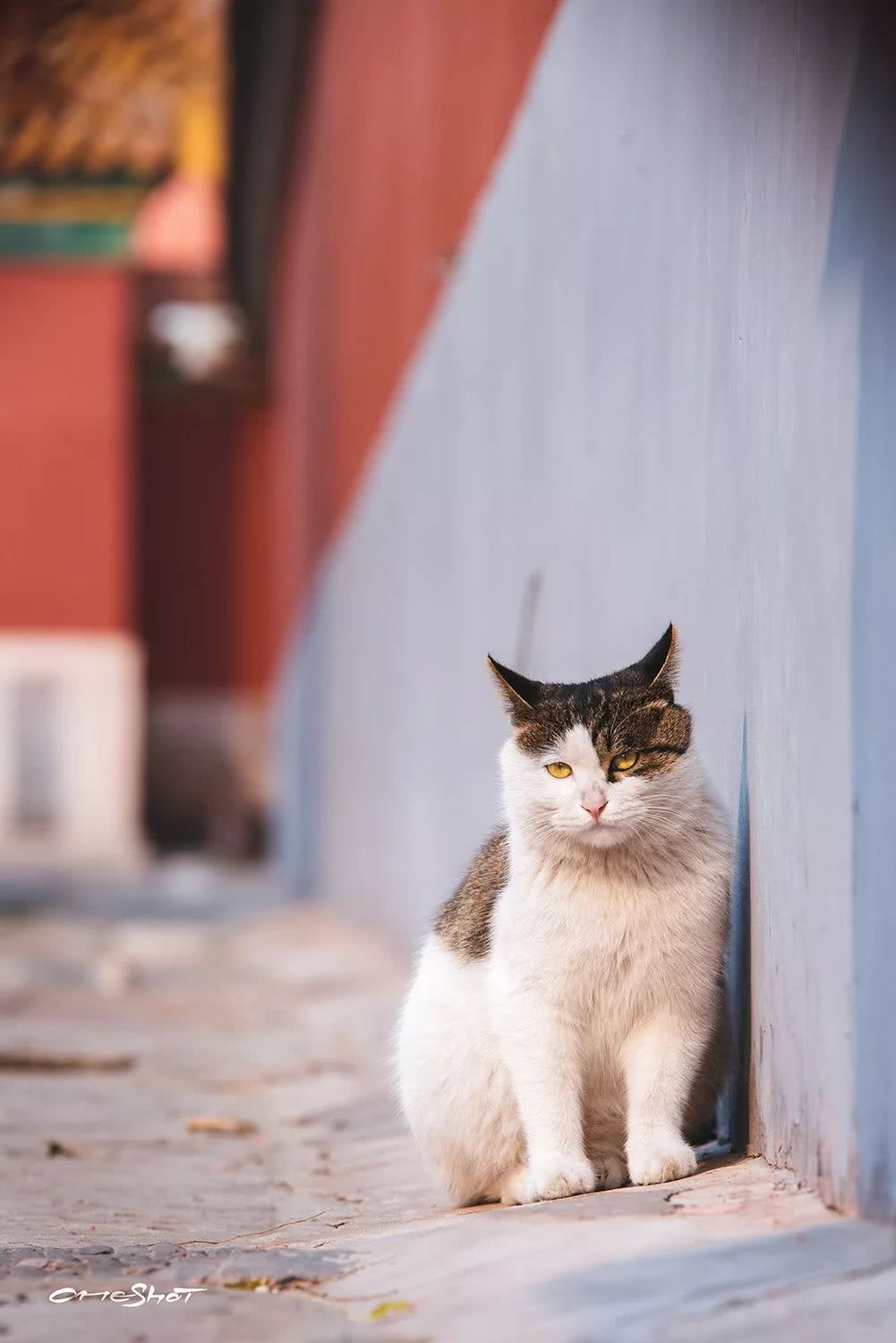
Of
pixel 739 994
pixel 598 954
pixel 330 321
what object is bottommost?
pixel 739 994

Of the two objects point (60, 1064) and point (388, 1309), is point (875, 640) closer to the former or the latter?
point (388, 1309)

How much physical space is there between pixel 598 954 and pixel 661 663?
17.7 inches

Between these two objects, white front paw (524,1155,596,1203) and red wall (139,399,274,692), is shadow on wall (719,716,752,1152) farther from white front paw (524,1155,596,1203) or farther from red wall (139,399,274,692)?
red wall (139,399,274,692)

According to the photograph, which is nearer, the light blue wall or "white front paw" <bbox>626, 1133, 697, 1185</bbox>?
the light blue wall

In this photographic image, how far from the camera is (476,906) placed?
2.57 m

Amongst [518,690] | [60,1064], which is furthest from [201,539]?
[518,690]

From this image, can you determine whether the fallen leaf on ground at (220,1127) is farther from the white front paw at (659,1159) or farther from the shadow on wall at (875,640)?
the shadow on wall at (875,640)

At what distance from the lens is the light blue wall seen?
6.26 ft

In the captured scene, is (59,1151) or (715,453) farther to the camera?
(59,1151)

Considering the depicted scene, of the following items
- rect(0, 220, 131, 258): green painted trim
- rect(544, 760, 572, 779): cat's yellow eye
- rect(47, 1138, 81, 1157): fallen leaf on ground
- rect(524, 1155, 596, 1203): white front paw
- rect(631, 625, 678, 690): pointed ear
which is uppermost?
rect(0, 220, 131, 258): green painted trim

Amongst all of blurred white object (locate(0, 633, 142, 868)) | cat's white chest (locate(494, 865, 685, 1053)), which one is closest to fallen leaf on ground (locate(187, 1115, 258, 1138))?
cat's white chest (locate(494, 865, 685, 1053))

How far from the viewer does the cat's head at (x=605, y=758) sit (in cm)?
221

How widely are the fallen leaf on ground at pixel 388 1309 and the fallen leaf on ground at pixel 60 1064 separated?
126 inches

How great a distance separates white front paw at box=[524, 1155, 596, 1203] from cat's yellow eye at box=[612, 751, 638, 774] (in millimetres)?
570
